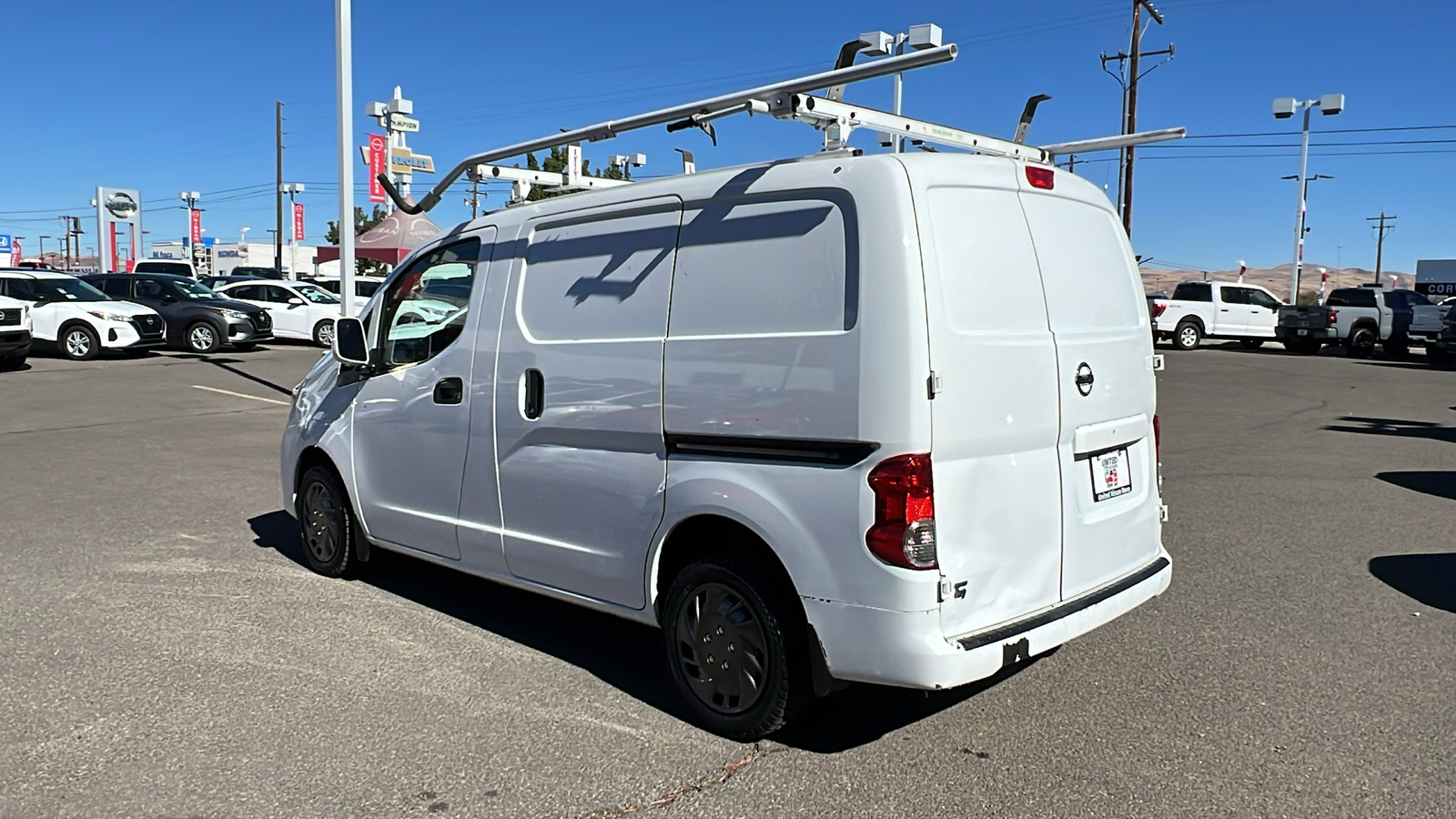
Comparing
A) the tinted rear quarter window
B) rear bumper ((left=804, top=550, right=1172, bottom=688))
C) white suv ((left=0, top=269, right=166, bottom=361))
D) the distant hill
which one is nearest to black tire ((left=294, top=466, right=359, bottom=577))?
rear bumper ((left=804, top=550, right=1172, bottom=688))

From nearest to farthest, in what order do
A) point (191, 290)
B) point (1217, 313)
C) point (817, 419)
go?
point (817, 419), point (191, 290), point (1217, 313)

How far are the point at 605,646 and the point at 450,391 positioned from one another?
1.41 metres

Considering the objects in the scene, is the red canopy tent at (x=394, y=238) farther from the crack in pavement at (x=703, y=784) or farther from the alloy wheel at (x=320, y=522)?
the crack in pavement at (x=703, y=784)

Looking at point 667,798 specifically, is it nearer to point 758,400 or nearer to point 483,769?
point 483,769

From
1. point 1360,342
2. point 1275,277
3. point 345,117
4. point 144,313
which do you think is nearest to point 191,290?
point 144,313

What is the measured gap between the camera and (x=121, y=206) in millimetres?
49844

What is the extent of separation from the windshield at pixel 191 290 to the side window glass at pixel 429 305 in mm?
21328

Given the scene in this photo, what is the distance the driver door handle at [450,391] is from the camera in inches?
206

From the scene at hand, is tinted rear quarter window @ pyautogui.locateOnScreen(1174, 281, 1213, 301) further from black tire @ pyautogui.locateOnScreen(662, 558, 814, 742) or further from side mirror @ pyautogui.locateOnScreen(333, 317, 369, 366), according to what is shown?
black tire @ pyautogui.locateOnScreen(662, 558, 814, 742)

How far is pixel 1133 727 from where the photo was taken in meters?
4.24

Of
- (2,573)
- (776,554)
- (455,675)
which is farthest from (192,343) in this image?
(776,554)

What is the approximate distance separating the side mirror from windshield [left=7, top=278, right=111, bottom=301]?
20.5 m

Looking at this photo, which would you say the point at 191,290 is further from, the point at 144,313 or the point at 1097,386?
the point at 1097,386

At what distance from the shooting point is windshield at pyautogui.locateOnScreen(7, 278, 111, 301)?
74.3ft
